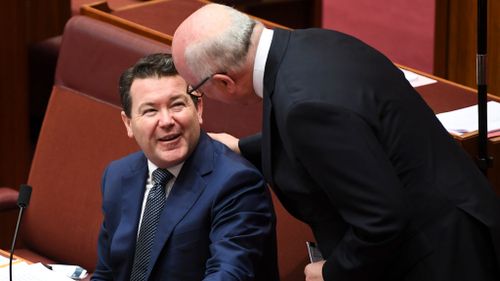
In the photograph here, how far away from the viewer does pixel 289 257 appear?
297 centimetres

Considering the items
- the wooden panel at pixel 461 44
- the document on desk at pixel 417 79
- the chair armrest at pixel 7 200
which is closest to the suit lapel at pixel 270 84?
the document on desk at pixel 417 79

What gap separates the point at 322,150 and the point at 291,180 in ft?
0.59

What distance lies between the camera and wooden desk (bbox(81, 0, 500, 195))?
117 inches

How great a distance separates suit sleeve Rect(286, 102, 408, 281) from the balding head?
0.18m

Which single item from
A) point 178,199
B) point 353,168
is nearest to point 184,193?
point 178,199

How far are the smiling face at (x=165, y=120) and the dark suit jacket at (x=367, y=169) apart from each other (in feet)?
1.28

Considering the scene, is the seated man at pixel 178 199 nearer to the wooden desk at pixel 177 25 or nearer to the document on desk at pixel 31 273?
the document on desk at pixel 31 273

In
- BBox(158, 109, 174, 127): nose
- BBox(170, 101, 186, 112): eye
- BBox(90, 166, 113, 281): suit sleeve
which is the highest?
BBox(170, 101, 186, 112): eye

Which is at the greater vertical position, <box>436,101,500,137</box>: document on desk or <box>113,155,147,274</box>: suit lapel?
<box>436,101,500,137</box>: document on desk

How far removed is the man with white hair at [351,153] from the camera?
2.02 metres

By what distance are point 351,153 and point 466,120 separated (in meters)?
1.10

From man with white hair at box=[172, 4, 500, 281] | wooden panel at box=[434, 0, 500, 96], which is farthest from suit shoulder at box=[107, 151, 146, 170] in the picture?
wooden panel at box=[434, 0, 500, 96]

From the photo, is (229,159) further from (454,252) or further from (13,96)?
(13,96)

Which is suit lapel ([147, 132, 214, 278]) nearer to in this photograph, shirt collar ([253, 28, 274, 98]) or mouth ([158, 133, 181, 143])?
mouth ([158, 133, 181, 143])
